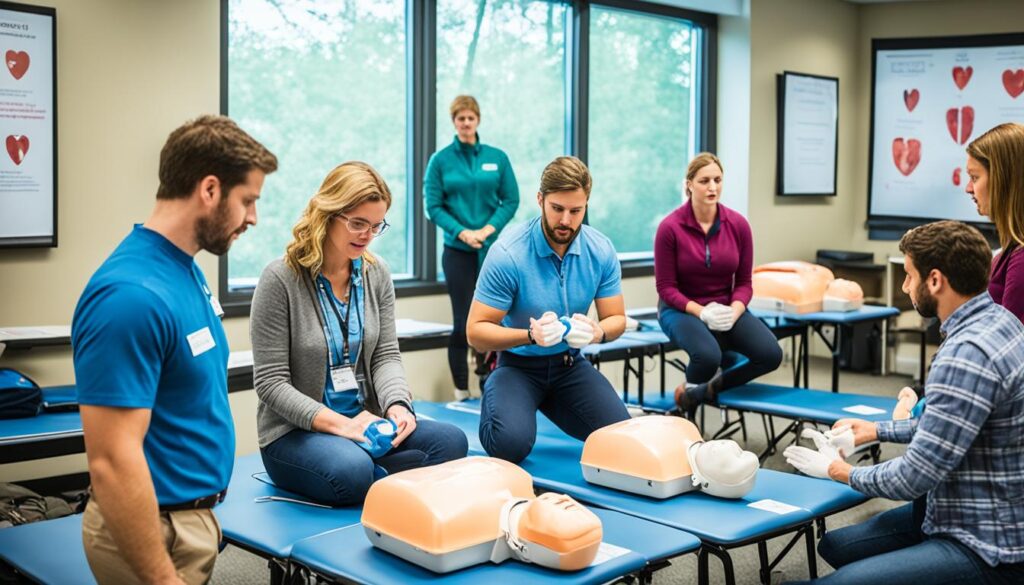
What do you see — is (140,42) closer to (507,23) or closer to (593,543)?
(507,23)

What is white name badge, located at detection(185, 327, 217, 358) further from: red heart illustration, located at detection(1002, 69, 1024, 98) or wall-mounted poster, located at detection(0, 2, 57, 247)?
red heart illustration, located at detection(1002, 69, 1024, 98)

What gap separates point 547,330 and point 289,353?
77 cm

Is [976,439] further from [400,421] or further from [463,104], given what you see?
[463,104]

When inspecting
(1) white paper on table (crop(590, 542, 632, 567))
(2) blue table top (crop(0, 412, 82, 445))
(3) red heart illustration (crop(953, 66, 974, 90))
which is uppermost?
(3) red heart illustration (crop(953, 66, 974, 90))

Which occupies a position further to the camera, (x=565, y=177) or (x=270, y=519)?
(x=565, y=177)

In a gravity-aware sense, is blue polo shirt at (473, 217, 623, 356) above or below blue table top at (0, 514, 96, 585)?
above

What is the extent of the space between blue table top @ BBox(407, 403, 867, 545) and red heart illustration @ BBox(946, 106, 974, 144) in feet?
17.1

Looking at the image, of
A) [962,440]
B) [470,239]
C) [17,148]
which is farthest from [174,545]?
[470,239]

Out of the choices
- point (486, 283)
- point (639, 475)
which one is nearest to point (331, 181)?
point (486, 283)

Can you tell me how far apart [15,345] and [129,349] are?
2.40 meters

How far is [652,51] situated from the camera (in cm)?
677

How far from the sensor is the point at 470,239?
502 cm

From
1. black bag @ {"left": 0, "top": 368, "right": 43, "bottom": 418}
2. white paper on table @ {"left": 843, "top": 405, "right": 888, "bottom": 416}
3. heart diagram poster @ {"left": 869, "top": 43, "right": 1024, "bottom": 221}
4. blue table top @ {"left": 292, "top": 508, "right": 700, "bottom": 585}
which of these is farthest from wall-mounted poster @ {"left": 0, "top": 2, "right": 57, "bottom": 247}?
heart diagram poster @ {"left": 869, "top": 43, "right": 1024, "bottom": 221}

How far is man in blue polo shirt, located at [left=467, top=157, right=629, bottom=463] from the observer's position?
10.1 feet
